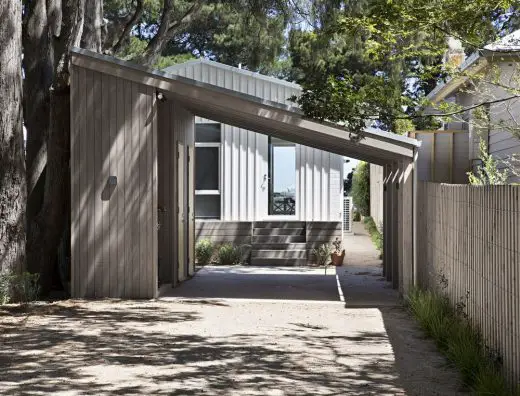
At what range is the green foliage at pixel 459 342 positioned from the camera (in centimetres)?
595

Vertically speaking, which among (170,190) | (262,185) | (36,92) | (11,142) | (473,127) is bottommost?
(170,190)

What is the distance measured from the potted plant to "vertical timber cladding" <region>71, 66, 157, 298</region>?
7.14 meters

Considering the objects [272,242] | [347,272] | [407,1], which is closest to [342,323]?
[407,1]

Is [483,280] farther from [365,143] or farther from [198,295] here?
[198,295]

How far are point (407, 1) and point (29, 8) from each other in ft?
21.3

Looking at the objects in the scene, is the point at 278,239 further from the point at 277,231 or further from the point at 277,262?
the point at 277,262

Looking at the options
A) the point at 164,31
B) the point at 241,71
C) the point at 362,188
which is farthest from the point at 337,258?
the point at 362,188

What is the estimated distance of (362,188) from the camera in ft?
107

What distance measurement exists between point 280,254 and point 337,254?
1.27m

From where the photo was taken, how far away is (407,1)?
9930 millimetres

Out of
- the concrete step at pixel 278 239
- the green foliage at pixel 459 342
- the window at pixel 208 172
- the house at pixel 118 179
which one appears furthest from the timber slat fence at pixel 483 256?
the window at pixel 208 172

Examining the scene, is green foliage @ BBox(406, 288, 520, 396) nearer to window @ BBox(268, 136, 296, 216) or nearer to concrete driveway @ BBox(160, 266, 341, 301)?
concrete driveway @ BBox(160, 266, 341, 301)

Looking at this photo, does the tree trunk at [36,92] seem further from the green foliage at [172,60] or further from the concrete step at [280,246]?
the green foliage at [172,60]

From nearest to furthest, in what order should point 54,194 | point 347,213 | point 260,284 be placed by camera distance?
1. point 54,194
2. point 260,284
3. point 347,213
